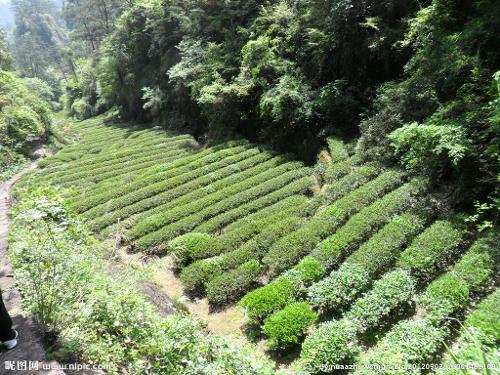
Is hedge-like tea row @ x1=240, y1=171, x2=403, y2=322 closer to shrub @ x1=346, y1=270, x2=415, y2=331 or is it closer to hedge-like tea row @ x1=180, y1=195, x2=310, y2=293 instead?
hedge-like tea row @ x1=180, y1=195, x2=310, y2=293

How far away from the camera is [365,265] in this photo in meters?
10.0

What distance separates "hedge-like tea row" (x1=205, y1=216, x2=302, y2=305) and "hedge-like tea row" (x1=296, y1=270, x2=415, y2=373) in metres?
3.46

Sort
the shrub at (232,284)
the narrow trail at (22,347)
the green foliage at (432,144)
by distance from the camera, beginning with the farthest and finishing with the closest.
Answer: the shrub at (232,284) < the green foliage at (432,144) < the narrow trail at (22,347)

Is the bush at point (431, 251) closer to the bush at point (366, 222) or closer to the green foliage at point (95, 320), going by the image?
the bush at point (366, 222)

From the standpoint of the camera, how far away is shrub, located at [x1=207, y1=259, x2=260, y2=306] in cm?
1114

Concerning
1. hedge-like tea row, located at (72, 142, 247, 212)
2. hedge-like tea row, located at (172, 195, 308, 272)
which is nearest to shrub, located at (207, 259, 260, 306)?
hedge-like tea row, located at (172, 195, 308, 272)

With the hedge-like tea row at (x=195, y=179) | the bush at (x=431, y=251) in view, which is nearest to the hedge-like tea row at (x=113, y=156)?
the hedge-like tea row at (x=195, y=179)

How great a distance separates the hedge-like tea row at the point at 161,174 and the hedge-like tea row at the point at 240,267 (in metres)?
8.74

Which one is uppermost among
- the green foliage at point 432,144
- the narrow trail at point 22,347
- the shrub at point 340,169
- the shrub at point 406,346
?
the green foliage at point 432,144

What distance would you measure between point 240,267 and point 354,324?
179 inches

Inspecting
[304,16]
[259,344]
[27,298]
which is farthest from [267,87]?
[27,298]

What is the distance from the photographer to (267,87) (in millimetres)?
22141

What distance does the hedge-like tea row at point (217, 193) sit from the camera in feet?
52.2

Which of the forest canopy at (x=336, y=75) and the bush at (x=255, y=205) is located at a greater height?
the forest canopy at (x=336, y=75)
